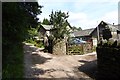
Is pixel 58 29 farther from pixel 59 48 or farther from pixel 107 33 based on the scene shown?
pixel 107 33

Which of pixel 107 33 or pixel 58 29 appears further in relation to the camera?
pixel 58 29

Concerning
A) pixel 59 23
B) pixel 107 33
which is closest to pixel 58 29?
pixel 59 23

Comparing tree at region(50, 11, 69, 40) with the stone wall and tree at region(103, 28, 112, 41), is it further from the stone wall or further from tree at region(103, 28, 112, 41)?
tree at region(103, 28, 112, 41)

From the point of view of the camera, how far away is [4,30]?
8.75m

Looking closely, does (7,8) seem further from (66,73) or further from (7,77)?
(66,73)

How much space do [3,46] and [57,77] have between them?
7.52 m

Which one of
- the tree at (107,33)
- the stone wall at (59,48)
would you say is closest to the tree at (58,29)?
the stone wall at (59,48)

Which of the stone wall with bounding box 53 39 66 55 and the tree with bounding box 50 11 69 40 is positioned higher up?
the tree with bounding box 50 11 69 40

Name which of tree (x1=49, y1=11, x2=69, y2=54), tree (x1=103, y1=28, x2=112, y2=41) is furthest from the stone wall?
tree (x1=103, y1=28, x2=112, y2=41)

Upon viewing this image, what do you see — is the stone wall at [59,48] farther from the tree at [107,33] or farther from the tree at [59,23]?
the tree at [107,33]

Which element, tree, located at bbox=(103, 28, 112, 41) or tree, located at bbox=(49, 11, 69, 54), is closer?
tree, located at bbox=(103, 28, 112, 41)

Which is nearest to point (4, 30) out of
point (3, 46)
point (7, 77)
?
point (3, 46)

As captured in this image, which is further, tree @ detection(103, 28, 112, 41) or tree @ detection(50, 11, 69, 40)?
tree @ detection(50, 11, 69, 40)

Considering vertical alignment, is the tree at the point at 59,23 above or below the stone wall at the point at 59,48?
above
